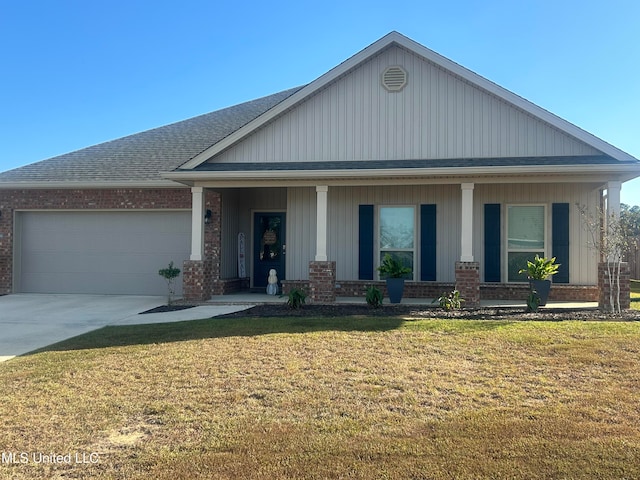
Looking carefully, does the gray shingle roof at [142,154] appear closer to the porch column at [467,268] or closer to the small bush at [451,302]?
the porch column at [467,268]

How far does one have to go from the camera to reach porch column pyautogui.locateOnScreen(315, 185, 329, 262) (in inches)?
432

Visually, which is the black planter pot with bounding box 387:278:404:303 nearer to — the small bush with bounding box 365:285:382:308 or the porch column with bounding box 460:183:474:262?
the small bush with bounding box 365:285:382:308

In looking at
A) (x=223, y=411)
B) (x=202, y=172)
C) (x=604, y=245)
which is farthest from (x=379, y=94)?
(x=223, y=411)

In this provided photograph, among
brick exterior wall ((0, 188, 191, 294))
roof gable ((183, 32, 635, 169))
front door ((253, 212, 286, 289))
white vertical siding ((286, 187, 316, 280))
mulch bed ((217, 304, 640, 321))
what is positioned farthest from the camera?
front door ((253, 212, 286, 289))

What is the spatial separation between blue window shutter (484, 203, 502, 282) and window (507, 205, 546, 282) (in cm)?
29

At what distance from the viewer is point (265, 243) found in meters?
14.2

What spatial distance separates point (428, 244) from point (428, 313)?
299 cm

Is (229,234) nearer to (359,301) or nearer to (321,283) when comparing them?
(321,283)

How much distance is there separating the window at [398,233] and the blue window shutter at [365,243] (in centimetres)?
28

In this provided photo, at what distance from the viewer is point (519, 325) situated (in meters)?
8.09

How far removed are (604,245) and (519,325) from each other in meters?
2.96

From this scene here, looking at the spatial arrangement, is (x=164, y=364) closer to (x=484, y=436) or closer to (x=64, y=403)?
(x=64, y=403)

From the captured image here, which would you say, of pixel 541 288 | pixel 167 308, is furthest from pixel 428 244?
pixel 167 308

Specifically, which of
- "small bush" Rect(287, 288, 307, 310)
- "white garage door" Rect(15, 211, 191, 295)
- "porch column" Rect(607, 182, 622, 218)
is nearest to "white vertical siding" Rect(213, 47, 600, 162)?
"porch column" Rect(607, 182, 622, 218)
